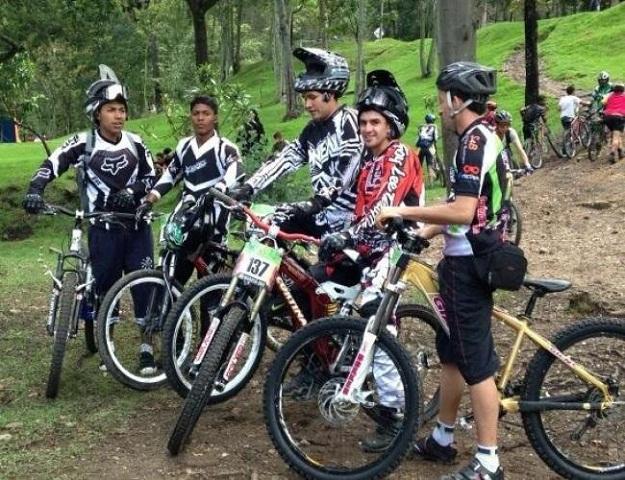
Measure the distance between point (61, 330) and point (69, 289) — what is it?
0.93 ft

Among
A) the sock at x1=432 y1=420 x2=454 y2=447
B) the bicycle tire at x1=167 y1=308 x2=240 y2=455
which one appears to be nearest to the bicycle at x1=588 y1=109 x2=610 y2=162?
the sock at x1=432 y1=420 x2=454 y2=447

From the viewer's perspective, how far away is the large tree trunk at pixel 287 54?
1213 inches

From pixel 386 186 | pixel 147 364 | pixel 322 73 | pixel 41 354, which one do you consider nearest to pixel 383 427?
pixel 386 186

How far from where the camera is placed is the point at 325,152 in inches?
183

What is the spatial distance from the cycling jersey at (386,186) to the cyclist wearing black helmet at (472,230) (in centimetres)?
34

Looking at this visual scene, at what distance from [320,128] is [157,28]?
160 ft

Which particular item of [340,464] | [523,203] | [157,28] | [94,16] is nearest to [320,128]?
[340,464]

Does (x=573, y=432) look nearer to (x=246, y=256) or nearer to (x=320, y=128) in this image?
(x=246, y=256)

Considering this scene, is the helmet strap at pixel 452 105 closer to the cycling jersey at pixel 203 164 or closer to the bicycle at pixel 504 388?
the bicycle at pixel 504 388

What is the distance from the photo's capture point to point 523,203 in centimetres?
1393

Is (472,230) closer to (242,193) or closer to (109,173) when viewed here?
(242,193)

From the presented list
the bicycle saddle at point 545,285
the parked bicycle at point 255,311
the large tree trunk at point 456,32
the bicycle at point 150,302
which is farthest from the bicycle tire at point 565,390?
the large tree trunk at point 456,32

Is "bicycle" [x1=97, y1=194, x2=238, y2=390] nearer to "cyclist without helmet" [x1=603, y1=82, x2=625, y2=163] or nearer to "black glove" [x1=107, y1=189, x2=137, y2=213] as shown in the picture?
"black glove" [x1=107, y1=189, x2=137, y2=213]

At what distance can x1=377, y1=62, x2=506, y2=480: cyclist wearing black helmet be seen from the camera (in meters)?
3.50
